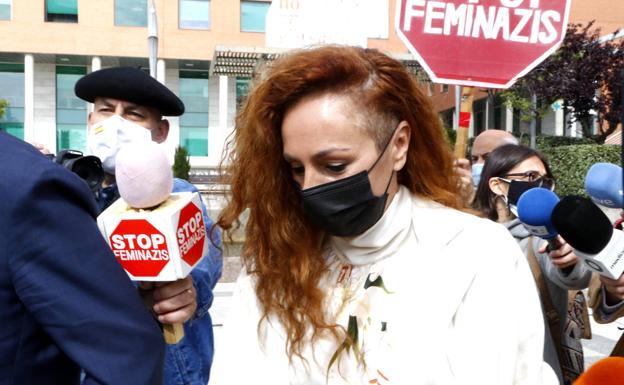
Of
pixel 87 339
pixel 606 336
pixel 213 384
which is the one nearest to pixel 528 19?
pixel 213 384

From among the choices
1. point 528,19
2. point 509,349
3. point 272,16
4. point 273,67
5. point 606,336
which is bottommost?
point 606,336

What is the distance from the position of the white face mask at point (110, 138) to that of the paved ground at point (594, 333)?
9.10 feet

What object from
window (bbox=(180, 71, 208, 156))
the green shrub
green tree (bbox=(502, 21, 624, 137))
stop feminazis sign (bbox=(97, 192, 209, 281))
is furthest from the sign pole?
window (bbox=(180, 71, 208, 156))

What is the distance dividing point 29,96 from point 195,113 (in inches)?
270

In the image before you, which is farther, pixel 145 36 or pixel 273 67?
pixel 145 36

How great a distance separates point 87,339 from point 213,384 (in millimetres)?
516

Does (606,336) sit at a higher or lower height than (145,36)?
lower

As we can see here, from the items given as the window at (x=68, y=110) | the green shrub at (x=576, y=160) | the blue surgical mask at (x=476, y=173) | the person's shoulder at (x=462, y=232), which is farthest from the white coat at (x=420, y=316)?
the window at (x=68, y=110)

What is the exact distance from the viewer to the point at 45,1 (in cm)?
2625

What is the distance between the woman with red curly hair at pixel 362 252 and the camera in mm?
1380

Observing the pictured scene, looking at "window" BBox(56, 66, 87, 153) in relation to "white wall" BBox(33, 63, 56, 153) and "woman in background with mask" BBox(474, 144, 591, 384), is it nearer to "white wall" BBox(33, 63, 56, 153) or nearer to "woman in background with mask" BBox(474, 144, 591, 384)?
"white wall" BBox(33, 63, 56, 153)

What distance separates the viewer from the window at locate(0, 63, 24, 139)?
2781 centimetres

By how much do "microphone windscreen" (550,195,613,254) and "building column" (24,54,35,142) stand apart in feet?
91.6

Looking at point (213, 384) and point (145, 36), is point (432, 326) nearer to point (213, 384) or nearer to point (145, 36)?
point (213, 384)
